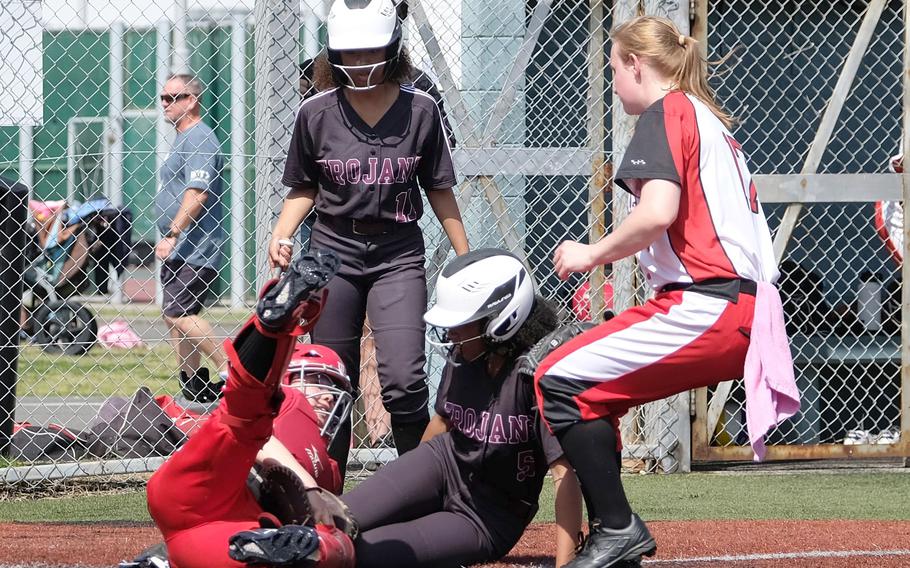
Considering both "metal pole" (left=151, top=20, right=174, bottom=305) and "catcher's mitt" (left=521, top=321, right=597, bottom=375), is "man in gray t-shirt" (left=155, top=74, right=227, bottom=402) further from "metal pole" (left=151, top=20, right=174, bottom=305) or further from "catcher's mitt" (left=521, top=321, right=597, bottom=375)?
"catcher's mitt" (left=521, top=321, right=597, bottom=375)

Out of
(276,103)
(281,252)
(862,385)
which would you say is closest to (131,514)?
(281,252)

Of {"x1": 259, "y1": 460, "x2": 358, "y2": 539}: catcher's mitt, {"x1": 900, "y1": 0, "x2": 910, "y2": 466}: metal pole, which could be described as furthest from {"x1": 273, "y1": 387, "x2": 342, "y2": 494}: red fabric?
{"x1": 900, "y1": 0, "x2": 910, "y2": 466}: metal pole

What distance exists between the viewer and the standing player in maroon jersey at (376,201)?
15.3ft

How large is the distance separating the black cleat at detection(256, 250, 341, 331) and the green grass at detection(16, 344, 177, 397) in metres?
7.35

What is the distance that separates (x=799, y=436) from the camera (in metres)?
8.36

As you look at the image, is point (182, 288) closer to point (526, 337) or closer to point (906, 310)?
point (526, 337)

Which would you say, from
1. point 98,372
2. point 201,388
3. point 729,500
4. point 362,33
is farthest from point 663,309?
point 98,372

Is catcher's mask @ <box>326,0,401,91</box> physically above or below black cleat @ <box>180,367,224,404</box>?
above

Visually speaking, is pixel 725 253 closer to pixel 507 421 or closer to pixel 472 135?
pixel 507 421

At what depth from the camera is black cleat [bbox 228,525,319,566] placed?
124 inches

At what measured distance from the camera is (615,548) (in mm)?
3492

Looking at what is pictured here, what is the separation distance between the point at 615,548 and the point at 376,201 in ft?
5.84

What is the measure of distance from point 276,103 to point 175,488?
3.29 m

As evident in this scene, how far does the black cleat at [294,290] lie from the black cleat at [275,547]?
52cm
